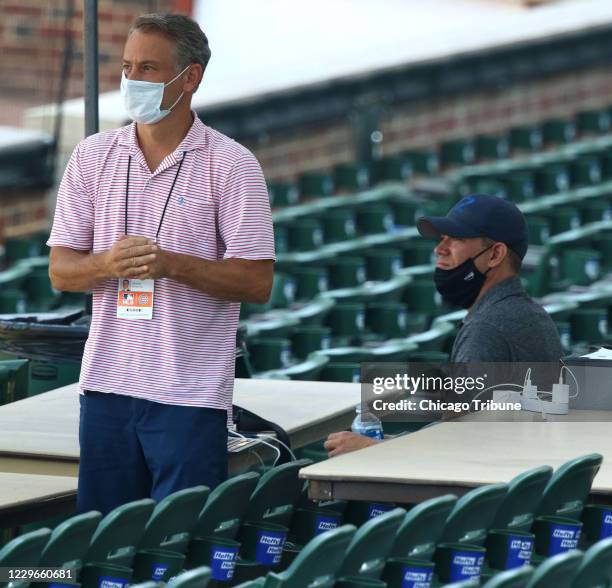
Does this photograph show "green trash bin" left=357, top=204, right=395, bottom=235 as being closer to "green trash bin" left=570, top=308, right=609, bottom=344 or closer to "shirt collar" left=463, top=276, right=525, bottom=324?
"green trash bin" left=570, top=308, right=609, bottom=344

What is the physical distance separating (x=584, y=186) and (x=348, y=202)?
224cm

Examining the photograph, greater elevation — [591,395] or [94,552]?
[591,395]

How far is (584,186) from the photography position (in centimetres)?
1329

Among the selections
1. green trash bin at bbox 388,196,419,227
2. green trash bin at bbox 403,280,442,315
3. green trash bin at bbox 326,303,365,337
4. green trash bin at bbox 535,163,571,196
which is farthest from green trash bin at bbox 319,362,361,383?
green trash bin at bbox 535,163,571,196

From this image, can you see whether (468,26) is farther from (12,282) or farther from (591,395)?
(591,395)

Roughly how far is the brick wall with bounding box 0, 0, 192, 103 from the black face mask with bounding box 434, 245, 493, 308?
807cm

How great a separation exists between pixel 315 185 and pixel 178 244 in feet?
28.8

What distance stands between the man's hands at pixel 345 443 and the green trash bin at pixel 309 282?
4.50 meters

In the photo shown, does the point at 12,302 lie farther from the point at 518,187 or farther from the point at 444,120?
the point at 444,120

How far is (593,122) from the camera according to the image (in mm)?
15766

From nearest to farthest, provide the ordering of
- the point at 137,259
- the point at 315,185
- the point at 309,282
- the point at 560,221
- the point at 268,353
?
the point at 137,259
the point at 268,353
the point at 309,282
the point at 560,221
the point at 315,185

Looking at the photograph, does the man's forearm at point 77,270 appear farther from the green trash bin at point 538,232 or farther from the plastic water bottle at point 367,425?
the green trash bin at point 538,232

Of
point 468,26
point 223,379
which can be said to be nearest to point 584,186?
point 468,26

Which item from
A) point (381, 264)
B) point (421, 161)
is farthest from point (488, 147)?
point (381, 264)
